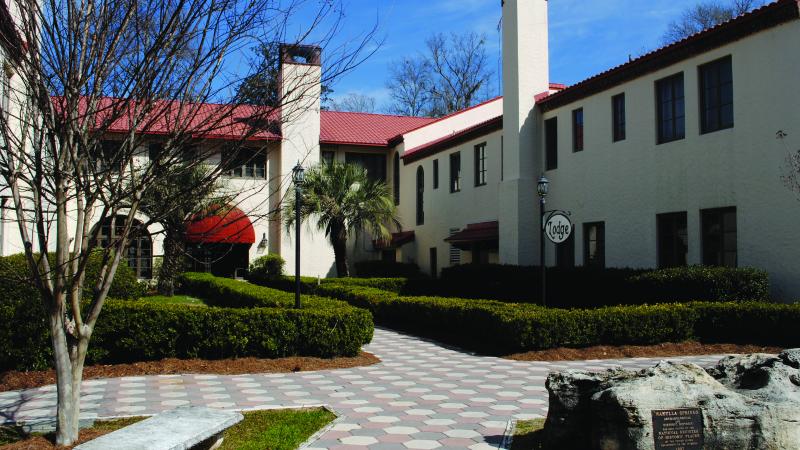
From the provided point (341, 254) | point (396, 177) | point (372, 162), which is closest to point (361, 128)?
point (372, 162)

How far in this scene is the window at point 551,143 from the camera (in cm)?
2220

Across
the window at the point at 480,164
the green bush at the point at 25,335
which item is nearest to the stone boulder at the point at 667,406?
the green bush at the point at 25,335

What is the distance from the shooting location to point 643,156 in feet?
59.8

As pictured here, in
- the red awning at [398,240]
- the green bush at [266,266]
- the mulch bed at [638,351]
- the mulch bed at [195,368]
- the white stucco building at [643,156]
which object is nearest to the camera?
the mulch bed at [195,368]

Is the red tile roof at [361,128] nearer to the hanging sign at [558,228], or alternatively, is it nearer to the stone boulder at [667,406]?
the hanging sign at [558,228]

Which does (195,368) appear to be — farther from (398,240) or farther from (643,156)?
(398,240)

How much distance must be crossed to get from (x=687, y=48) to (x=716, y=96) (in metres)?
1.40

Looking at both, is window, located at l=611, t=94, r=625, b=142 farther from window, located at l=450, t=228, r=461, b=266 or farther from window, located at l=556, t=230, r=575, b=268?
window, located at l=450, t=228, r=461, b=266

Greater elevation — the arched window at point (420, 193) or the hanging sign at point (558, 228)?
the arched window at point (420, 193)

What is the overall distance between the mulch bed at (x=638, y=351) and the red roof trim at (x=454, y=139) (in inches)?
495

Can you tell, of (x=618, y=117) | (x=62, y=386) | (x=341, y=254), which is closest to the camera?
(x=62, y=386)

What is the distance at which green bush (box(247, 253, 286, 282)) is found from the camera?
30.3 metres

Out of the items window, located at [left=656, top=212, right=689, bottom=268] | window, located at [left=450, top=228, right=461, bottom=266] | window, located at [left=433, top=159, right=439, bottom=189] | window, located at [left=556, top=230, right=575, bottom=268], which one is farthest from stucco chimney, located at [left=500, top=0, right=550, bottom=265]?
window, located at [left=433, top=159, right=439, bottom=189]

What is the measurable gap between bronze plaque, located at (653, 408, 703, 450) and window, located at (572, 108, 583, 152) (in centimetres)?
1631
